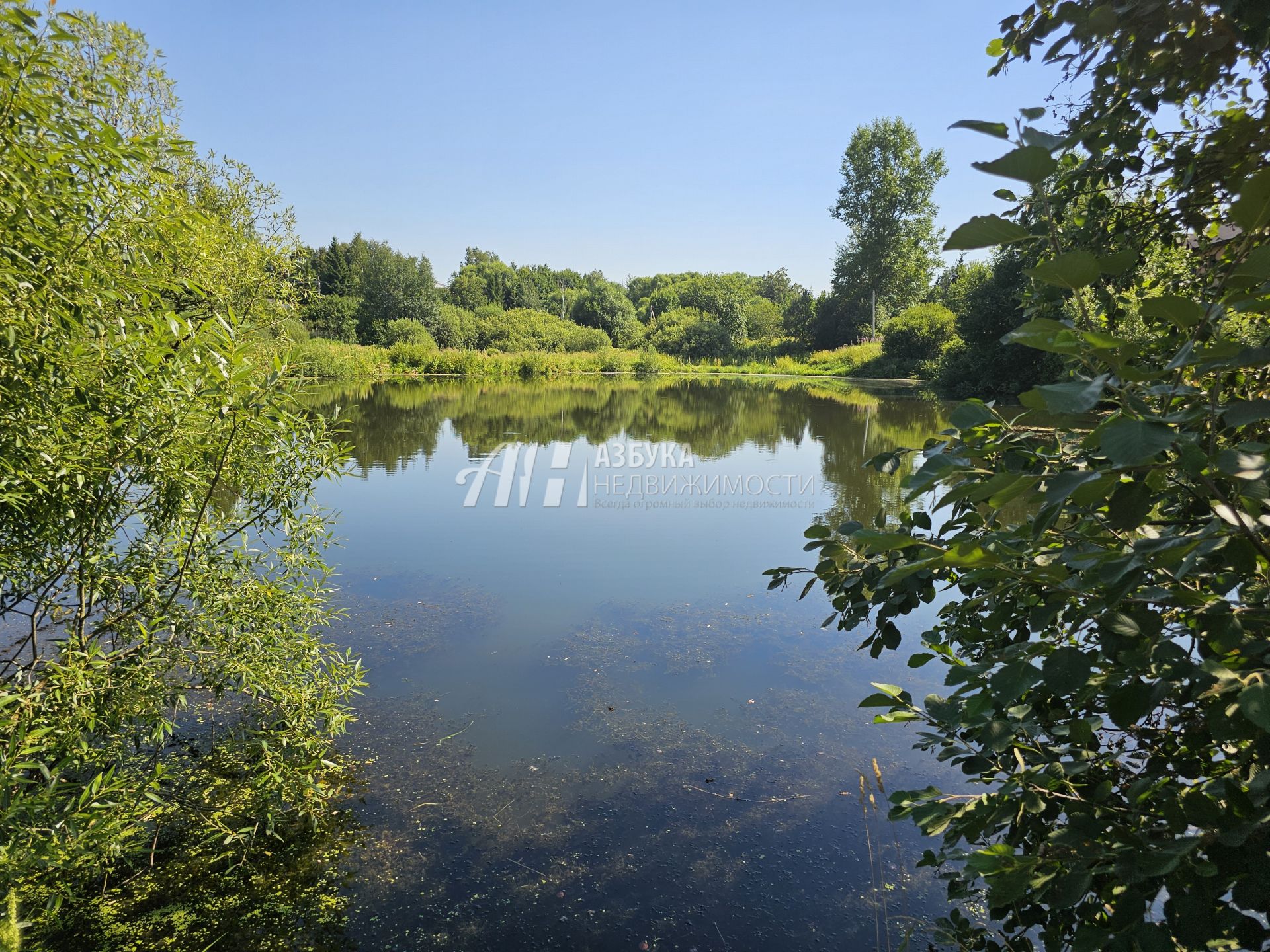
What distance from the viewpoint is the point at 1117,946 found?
0.80 m

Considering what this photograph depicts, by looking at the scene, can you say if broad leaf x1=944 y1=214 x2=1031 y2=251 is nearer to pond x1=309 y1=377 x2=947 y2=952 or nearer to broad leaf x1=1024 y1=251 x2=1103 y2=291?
broad leaf x1=1024 y1=251 x2=1103 y2=291

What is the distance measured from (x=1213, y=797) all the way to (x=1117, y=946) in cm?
27

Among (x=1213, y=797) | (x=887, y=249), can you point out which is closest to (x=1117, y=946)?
(x=1213, y=797)

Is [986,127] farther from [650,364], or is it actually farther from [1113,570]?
[650,364]

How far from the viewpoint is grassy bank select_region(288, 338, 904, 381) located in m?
30.3

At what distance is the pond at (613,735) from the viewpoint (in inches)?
104

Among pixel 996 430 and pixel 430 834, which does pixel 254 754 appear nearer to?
pixel 430 834

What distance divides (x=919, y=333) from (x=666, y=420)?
A: 16.1 m

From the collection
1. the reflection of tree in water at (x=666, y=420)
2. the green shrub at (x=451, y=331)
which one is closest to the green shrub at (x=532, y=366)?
the green shrub at (x=451, y=331)

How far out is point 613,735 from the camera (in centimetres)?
380

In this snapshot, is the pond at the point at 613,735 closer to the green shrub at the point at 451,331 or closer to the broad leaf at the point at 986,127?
the broad leaf at the point at 986,127

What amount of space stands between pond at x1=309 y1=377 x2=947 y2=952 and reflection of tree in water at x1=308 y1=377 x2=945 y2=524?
1.76 metres

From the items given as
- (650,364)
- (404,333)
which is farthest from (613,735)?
(650,364)

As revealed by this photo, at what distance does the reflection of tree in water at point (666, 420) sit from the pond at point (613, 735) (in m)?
1.76
